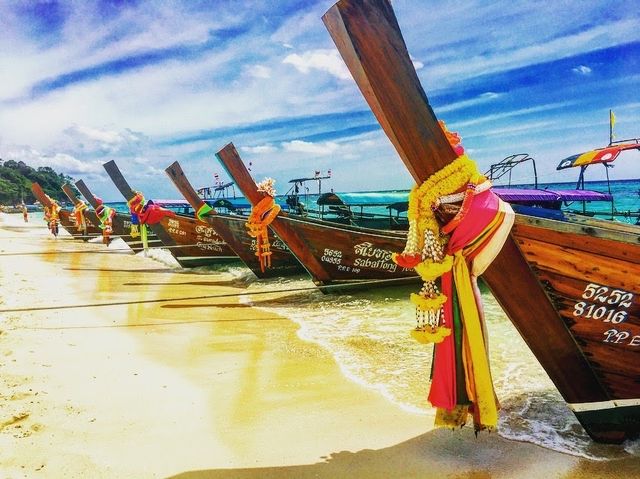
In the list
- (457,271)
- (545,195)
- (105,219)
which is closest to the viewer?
(457,271)

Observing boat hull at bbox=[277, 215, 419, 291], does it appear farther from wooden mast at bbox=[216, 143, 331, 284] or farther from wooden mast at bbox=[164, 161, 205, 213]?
wooden mast at bbox=[164, 161, 205, 213]

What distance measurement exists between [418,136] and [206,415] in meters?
2.90

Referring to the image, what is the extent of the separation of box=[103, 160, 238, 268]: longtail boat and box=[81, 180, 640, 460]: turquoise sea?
14.9ft

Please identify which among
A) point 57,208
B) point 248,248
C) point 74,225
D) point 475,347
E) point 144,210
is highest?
point 57,208

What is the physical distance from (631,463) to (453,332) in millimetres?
1670

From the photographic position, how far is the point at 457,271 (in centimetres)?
264

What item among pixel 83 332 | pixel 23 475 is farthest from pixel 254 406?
pixel 83 332

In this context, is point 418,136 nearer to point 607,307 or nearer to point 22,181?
point 607,307

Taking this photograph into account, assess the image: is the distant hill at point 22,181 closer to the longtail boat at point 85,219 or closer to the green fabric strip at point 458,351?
the longtail boat at point 85,219


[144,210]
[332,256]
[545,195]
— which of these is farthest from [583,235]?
[144,210]

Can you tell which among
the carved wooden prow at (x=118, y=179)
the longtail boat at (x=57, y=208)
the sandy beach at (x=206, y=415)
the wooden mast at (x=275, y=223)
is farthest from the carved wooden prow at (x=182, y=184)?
the longtail boat at (x=57, y=208)

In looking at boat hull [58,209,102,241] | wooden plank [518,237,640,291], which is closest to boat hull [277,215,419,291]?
wooden plank [518,237,640,291]

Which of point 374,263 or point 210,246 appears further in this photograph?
point 210,246

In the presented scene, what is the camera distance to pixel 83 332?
20.2 feet
